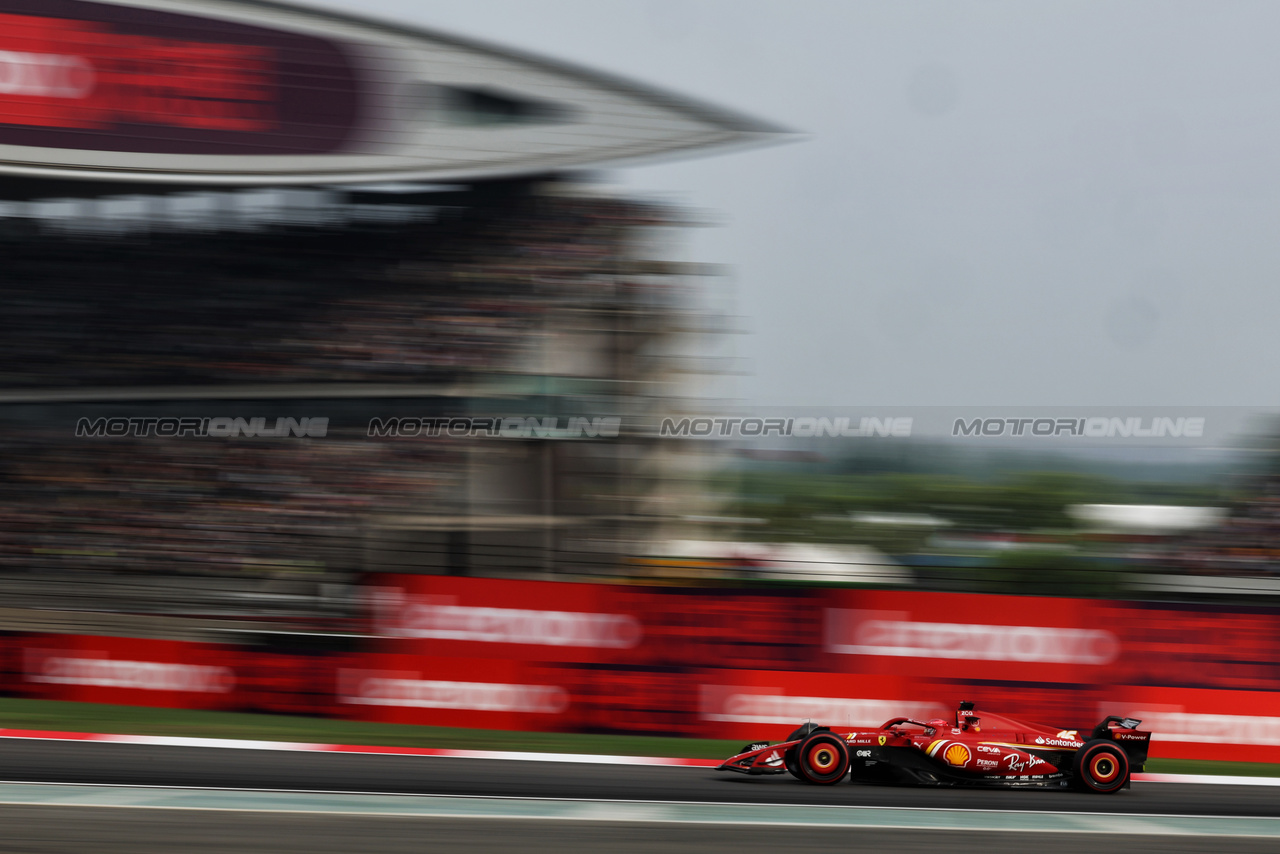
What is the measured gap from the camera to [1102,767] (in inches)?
299

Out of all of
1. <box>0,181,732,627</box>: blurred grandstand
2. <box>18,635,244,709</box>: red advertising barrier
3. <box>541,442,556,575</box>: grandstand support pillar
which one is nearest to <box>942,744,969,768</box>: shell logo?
<box>0,181,732,627</box>: blurred grandstand

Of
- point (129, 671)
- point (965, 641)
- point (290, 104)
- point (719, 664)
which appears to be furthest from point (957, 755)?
point (290, 104)

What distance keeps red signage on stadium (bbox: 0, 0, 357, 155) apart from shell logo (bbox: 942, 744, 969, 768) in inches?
436

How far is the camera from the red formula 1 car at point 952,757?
24.5 ft

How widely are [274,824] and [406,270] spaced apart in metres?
10.5

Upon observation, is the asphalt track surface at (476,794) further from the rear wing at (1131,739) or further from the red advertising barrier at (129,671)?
the red advertising barrier at (129,671)

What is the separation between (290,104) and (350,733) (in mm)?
8716

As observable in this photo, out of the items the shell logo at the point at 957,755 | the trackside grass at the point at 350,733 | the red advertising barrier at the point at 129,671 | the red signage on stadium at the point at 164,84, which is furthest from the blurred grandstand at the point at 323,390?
the shell logo at the point at 957,755

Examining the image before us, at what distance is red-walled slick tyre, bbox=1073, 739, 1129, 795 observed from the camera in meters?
7.55

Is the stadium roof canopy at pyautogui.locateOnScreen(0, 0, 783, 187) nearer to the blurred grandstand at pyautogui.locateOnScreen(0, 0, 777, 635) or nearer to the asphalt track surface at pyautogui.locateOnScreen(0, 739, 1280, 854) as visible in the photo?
the blurred grandstand at pyautogui.locateOnScreen(0, 0, 777, 635)

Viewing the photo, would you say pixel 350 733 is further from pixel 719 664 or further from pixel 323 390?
pixel 323 390

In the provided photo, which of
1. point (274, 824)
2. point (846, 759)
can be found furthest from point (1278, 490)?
point (274, 824)

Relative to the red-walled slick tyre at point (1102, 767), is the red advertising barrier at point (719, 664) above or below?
above

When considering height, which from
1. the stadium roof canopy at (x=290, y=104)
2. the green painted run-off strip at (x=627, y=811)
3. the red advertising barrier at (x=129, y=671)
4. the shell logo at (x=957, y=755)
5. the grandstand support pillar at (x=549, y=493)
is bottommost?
the green painted run-off strip at (x=627, y=811)
